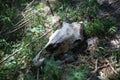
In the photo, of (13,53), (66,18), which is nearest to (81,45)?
(66,18)

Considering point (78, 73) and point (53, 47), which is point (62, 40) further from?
point (78, 73)

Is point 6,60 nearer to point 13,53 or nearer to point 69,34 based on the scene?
point 13,53

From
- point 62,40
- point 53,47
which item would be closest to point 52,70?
point 53,47

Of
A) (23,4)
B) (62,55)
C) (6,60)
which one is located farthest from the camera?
(23,4)

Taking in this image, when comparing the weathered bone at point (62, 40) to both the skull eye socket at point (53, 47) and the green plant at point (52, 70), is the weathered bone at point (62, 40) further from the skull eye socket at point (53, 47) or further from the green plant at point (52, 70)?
the green plant at point (52, 70)

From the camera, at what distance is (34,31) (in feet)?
18.1

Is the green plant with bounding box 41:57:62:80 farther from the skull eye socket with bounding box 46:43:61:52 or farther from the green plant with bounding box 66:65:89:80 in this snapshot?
the skull eye socket with bounding box 46:43:61:52

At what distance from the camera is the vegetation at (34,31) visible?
4.22 m

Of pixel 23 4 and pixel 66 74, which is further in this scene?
pixel 23 4

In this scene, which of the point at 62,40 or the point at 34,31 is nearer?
the point at 62,40

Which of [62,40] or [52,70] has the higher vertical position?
[62,40]

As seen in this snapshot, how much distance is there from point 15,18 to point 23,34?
0.66 meters

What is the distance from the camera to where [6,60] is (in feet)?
16.3

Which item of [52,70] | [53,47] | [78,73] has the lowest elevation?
[78,73]
